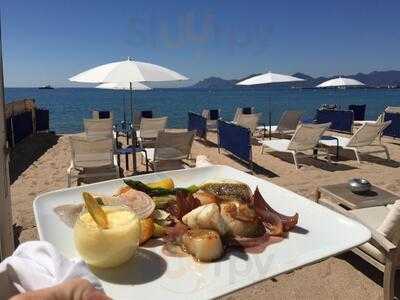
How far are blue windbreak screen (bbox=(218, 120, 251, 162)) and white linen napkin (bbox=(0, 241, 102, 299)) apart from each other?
718cm

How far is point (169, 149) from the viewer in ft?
24.4

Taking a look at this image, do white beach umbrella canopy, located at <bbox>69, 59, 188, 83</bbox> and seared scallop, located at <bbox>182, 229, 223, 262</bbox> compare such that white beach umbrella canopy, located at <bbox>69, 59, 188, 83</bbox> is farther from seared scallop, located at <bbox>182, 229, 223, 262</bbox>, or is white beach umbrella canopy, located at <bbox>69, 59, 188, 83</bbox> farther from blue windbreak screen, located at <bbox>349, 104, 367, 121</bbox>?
blue windbreak screen, located at <bbox>349, 104, 367, 121</bbox>

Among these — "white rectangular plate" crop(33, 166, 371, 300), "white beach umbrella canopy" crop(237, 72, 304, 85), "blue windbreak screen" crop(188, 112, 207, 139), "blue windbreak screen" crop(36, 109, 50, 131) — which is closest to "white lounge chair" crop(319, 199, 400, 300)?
"white rectangular plate" crop(33, 166, 371, 300)

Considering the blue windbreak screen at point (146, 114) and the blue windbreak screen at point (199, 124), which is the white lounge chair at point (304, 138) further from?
the blue windbreak screen at point (146, 114)

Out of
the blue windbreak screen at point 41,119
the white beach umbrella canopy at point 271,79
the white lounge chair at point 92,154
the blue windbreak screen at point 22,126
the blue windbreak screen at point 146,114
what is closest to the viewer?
the white lounge chair at point 92,154

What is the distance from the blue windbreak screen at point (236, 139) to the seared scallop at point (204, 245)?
22.2ft

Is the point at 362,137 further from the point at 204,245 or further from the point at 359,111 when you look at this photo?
the point at 359,111

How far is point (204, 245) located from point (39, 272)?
592 millimetres

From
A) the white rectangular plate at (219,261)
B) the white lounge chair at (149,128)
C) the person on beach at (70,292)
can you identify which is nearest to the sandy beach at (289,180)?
the white rectangular plate at (219,261)

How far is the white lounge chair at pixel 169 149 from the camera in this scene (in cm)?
733

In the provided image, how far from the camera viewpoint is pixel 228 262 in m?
1.49

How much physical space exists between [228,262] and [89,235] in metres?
0.53

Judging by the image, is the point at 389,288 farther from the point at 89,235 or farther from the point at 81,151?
the point at 81,151

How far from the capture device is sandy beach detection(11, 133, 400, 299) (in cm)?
358
